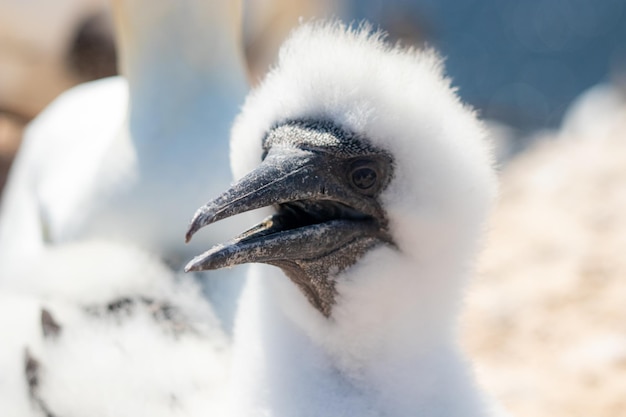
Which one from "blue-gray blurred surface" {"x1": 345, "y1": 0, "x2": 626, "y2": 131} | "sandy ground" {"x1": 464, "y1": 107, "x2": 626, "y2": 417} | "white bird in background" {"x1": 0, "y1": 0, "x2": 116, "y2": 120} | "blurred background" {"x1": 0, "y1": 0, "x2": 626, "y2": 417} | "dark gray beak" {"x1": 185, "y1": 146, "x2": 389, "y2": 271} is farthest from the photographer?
"blue-gray blurred surface" {"x1": 345, "y1": 0, "x2": 626, "y2": 131}

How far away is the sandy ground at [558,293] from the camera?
136 inches

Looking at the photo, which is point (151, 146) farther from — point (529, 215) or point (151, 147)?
point (529, 215)

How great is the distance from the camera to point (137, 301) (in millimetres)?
2604

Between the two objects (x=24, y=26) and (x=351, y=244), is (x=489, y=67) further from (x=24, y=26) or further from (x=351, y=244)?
(x=351, y=244)

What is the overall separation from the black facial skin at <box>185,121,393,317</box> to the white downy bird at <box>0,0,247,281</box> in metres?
0.65

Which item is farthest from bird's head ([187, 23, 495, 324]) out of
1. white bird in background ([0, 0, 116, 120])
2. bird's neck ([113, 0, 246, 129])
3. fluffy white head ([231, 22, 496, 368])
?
white bird in background ([0, 0, 116, 120])

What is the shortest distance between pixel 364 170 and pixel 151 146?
0.91 meters

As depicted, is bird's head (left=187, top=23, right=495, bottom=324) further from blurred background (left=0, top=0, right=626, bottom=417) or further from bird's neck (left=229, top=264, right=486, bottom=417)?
blurred background (left=0, top=0, right=626, bottom=417)

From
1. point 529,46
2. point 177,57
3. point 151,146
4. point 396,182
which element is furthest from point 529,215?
point 529,46

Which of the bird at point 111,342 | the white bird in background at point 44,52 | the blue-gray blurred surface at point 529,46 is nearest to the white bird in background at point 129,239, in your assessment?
the bird at point 111,342

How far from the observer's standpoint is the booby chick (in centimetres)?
222

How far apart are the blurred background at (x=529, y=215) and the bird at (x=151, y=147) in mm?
872

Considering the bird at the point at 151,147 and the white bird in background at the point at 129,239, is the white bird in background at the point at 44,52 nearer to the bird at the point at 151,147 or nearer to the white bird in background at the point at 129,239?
the white bird in background at the point at 129,239

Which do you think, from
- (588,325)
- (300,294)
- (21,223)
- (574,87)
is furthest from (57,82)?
(574,87)
